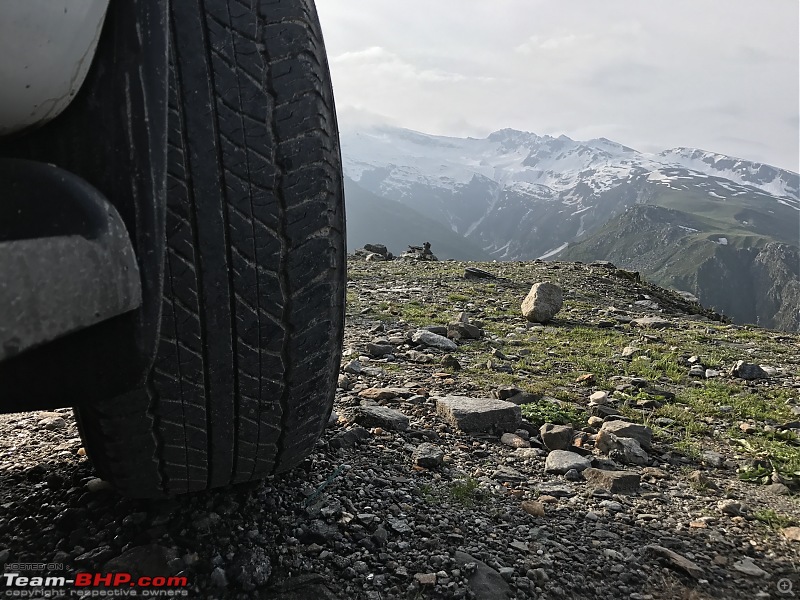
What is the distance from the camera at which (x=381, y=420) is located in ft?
9.88

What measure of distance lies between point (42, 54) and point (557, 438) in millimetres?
2842

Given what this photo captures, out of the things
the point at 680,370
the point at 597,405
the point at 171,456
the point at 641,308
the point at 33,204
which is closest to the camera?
the point at 33,204

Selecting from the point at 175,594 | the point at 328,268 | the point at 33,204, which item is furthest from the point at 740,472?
the point at 33,204

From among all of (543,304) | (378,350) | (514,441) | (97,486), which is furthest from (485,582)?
(543,304)

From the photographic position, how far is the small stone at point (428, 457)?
263cm

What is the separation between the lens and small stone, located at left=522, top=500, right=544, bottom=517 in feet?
7.62

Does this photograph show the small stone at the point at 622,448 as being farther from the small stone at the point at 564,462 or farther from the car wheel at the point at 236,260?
the car wheel at the point at 236,260

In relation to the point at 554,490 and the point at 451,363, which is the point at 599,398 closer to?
the point at 451,363

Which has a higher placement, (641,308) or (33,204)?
(33,204)

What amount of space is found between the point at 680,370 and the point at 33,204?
5238mm

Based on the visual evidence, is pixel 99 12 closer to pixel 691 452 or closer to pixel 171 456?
pixel 171 456

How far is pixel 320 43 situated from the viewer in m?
1.73

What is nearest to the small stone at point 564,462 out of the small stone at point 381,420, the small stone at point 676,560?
the small stone at point 676,560

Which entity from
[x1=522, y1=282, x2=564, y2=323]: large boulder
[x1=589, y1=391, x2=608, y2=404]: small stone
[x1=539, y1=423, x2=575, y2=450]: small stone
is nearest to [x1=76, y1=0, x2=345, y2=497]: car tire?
[x1=539, y1=423, x2=575, y2=450]: small stone
